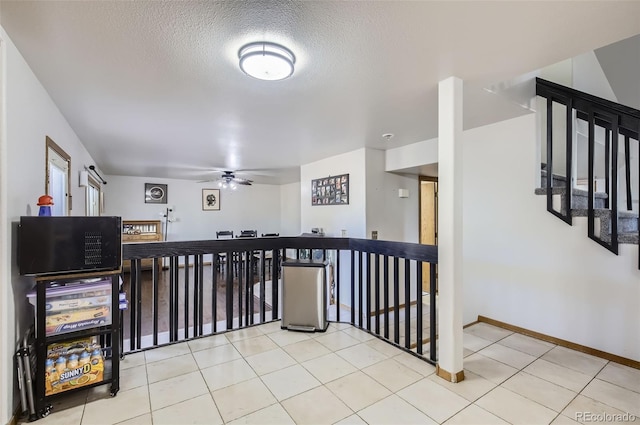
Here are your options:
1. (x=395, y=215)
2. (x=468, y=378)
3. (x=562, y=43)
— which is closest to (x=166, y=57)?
(x=562, y=43)

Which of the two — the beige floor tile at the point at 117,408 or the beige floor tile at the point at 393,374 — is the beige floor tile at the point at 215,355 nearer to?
the beige floor tile at the point at 117,408

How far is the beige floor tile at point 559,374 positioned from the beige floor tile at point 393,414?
1192 mm

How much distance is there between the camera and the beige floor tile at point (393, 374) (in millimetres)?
2168

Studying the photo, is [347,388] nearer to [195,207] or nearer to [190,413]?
[190,413]

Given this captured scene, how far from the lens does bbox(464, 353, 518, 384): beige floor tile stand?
2.27 m

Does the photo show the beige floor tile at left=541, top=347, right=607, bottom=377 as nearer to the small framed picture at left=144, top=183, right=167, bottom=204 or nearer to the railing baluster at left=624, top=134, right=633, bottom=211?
the railing baluster at left=624, top=134, right=633, bottom=211

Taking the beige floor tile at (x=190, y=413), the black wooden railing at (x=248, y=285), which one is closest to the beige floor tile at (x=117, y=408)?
the beige floor tile at (x=190, y=413)

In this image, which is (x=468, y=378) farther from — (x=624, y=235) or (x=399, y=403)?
(x=624, y=235)

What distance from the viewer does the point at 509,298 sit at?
10.7ft

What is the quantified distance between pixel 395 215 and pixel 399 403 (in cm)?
307

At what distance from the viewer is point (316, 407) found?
6.23 ft

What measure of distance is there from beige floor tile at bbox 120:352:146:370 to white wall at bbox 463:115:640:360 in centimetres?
350

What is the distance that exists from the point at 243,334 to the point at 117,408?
1.26 m

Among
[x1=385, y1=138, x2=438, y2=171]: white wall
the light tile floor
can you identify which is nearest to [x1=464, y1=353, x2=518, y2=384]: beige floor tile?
the light tile floor
